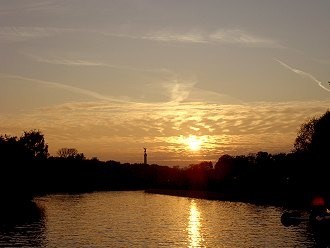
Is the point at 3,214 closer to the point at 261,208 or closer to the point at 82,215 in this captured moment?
the point at 82,215

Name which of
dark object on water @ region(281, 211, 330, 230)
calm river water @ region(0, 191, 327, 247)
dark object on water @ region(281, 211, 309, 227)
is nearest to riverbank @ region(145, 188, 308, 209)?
calm river water @ region(0, 191, 327, 247)

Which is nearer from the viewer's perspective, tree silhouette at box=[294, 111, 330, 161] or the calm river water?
the calm river water

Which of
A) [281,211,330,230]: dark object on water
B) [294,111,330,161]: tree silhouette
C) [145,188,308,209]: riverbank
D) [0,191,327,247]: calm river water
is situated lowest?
[0,191,327,247]: calm river water

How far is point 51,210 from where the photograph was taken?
5005 inches

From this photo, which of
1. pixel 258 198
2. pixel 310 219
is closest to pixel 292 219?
pixel 310 219

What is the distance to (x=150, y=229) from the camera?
88562mm

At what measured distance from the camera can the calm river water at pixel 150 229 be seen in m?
73.2

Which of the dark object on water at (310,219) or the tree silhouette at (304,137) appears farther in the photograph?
the tree silhouette at (304,137)

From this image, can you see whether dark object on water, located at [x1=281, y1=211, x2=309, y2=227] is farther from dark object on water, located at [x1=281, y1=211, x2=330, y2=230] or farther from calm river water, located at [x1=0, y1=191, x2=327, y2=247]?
calm river water, located at [x1=0, y1=191, x2=327, y2=247]

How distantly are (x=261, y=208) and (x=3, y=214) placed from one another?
6106 cm

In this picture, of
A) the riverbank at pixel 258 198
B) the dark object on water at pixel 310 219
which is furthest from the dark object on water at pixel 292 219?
the riverbank at pixel 258 198

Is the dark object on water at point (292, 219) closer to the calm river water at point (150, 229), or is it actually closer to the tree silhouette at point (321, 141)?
the calm river water at point (150, 229)

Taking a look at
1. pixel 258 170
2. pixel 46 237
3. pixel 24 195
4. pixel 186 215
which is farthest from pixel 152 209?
pixel 258 170

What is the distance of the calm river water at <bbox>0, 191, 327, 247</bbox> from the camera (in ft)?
240
